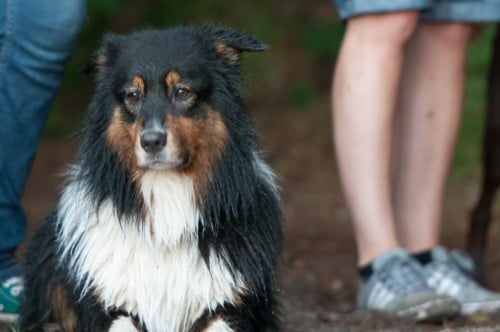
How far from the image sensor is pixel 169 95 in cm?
336

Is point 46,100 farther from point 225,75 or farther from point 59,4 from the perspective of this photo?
point 225,75

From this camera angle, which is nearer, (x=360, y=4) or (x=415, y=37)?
(x=360, y=4)

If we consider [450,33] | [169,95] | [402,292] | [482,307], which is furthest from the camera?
[450,33]

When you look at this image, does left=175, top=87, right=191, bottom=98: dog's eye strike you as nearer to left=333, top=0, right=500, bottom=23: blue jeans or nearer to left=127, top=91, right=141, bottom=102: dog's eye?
left=127, top=91, right=141, bottom=102: dog's eye

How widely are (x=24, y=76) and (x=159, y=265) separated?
0.96m

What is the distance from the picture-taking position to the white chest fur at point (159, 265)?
3.43 m

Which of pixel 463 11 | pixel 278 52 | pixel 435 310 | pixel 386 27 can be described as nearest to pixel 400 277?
pixel 435 310

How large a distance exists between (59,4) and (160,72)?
2.12 feet

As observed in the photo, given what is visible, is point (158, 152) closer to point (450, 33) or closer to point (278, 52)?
point (450, 33)

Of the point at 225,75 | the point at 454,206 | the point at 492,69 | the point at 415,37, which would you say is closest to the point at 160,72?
the point at 225,75

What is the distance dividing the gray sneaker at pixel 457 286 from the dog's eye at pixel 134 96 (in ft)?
5.58

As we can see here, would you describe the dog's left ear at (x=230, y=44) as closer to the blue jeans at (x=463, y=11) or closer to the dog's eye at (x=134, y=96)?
the dog's eye at (x=134, y=96)

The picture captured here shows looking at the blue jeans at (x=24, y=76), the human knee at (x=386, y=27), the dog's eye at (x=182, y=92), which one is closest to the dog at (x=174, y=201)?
the dog's eye at (x=182, y=92)

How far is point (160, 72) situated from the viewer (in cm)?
337
